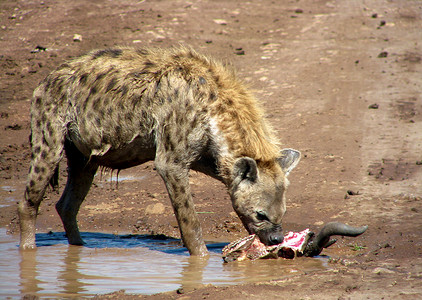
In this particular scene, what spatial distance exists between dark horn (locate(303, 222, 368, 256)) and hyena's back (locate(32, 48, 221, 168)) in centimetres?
125

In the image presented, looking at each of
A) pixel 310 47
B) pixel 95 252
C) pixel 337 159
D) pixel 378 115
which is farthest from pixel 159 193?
pixel 310 47

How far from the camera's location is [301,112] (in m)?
9.12

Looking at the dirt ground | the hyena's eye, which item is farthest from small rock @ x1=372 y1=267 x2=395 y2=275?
the hyena's eye

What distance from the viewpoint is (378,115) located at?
29.1 ft

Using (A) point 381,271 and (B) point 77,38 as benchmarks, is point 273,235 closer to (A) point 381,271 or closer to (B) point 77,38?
(A) point 381,271

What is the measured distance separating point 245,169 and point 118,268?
1229 mm

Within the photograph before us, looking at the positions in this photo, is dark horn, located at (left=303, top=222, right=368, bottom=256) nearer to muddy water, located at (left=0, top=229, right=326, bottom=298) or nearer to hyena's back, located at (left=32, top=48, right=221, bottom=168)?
muddy water, located at (left=0, top=229, right=326, bottom=298)

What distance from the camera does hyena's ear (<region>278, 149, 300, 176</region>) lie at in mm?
5086

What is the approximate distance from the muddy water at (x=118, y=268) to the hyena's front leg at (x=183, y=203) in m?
0.13

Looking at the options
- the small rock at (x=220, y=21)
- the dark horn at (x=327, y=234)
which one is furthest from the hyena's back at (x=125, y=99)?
the small rock at (x=220, y=21)

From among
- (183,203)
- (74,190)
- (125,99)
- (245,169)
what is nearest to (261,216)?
(245,169)

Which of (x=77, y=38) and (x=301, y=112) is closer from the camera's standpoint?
(x=301, y=112)

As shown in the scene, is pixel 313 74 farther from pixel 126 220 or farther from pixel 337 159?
pixel 126 220

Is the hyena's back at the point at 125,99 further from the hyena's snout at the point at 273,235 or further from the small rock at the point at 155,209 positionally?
the small rock at the point at 155,209
